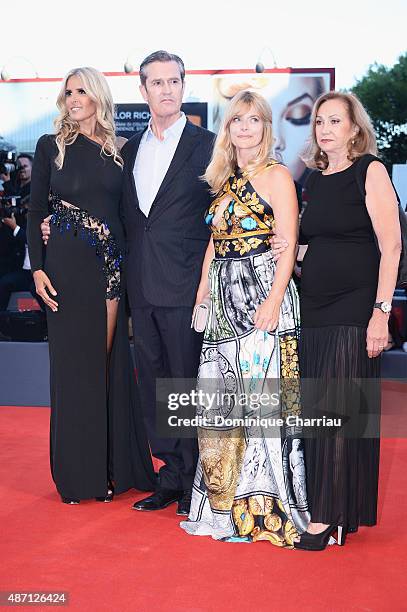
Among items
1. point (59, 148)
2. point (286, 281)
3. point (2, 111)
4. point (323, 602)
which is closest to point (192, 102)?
point (2, 111)

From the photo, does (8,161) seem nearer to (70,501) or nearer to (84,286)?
(84,286)

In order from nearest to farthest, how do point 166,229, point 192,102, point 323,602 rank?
point 323,602 < point 166,229 < point 192,102

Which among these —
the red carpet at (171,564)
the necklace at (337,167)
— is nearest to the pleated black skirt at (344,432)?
the red carpet at (171,564)

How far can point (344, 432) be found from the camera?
2932 mm

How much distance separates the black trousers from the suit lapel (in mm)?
395

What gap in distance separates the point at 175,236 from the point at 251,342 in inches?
21.2

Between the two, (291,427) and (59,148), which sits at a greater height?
(59,148)

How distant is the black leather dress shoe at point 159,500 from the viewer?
3.40 meters

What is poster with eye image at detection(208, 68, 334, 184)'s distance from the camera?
28.7ft

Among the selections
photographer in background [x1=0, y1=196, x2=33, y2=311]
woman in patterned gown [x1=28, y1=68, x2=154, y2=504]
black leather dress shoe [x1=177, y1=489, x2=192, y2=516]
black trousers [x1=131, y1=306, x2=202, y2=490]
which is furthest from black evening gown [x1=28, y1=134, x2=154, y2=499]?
photographer in background [x1=0, y1=196, x2=33, y2=311]

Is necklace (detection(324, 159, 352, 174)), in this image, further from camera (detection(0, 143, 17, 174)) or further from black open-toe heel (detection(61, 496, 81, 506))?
camera (detection(0, 143, 17, 174))

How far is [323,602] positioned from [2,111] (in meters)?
8.17

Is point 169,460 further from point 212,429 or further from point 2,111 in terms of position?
point 2,111

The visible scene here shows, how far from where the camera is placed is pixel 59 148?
3428 mm
